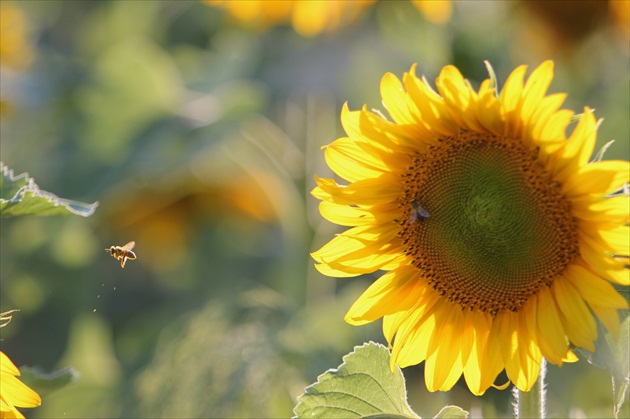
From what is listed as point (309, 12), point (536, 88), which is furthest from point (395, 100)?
point (309, 12)

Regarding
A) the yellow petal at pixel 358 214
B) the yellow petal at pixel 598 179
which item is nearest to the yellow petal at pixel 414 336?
the yellow petal at pixel 358 214

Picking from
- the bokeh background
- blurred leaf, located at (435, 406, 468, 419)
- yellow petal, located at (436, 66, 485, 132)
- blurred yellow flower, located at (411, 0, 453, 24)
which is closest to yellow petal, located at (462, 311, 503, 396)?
blurred leaf, located at (435, 406, 468, 419)

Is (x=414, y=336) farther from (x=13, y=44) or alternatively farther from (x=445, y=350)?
(x=13, y=44)

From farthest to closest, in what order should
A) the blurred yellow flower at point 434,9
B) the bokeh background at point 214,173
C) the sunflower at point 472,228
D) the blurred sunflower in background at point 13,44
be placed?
the blurred sunflower in background at point 13,44
the blurred yellow flower at point 434,9
the bokeh background at point 214,173
the sunflower at point 472,228

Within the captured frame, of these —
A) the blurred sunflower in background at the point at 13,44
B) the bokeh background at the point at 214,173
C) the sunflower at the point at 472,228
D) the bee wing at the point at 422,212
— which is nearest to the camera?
the sunflower at the point at 472,228

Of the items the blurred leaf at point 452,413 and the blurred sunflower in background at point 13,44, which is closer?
the blurred leaf at point 452,413

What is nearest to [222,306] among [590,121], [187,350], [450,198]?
[187,350]

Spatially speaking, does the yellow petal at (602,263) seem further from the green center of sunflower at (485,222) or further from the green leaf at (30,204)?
the green leaf at (30,204)
